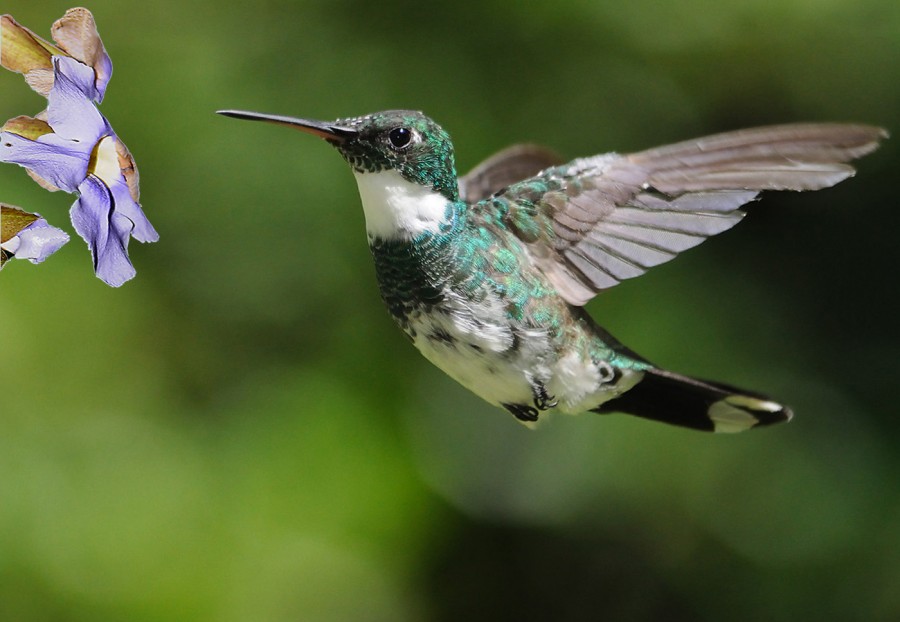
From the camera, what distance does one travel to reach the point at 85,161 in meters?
0.95

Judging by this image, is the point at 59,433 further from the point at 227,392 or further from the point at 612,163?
the point at 612,163

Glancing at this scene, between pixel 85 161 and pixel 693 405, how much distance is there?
114 cm

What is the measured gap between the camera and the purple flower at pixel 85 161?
90 cm

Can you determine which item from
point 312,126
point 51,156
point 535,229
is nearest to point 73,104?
point 51,156

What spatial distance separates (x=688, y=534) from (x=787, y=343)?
1.99 ft

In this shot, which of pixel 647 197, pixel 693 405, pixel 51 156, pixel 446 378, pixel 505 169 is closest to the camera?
pixel 51 156

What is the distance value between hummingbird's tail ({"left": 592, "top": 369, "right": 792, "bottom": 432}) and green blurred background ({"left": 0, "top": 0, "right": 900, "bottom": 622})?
1.11 meters

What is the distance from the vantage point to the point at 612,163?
156cm

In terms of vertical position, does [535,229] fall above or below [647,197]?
below

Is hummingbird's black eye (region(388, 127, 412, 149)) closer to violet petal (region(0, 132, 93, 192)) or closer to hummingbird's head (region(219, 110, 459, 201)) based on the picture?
hummingbird's head (region(219, 110, 459, 201))

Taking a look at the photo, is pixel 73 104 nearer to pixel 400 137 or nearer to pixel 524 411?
pixel 400 137

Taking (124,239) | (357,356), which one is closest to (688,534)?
(357,356)

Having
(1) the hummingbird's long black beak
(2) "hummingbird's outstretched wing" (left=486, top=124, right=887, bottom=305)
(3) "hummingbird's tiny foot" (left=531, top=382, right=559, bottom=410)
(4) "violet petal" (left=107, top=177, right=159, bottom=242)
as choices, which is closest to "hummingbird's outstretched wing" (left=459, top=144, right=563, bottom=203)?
(2) "hummingbird's outstretched wing" (left=486, top=124, right=887, bottom=305)

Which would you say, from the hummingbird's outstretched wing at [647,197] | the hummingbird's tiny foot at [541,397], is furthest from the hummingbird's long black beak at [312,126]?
the hummingbird's tiny foot at [541,397]
